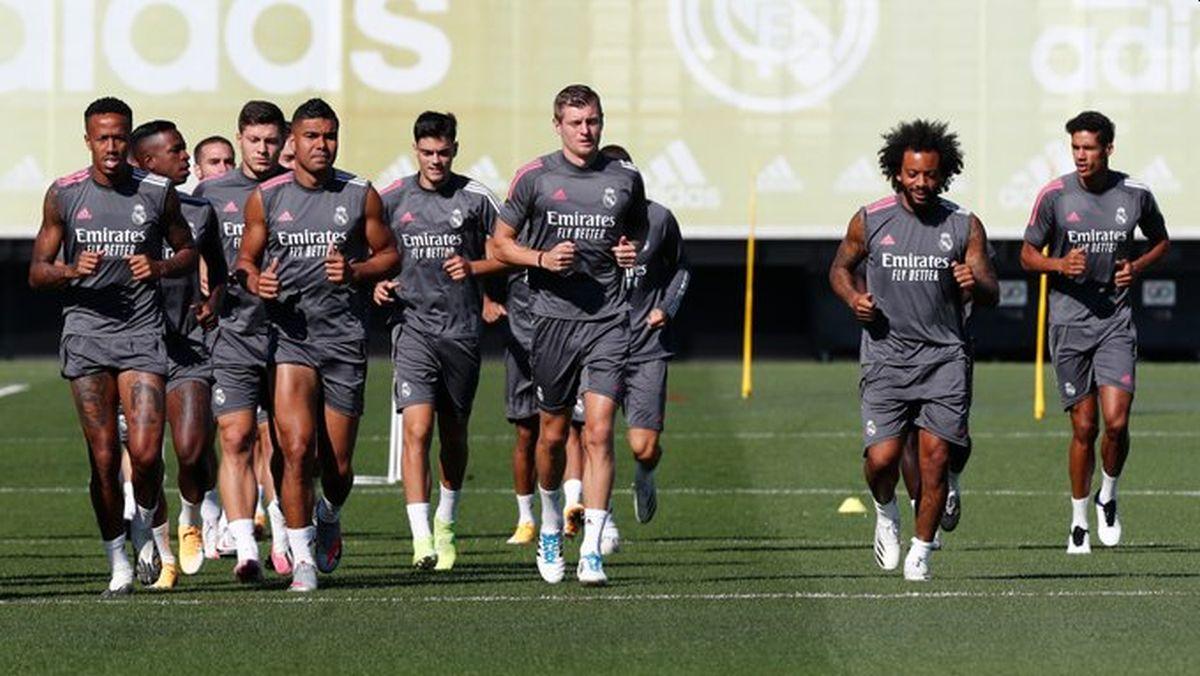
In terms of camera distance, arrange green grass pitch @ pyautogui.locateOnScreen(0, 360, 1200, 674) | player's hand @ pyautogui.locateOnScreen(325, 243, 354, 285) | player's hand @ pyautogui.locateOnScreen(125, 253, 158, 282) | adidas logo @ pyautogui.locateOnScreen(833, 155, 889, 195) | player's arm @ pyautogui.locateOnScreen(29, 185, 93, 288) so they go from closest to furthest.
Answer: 1. green grass pitch @ pyautogui.locateOnScreen(0, 360, 1200, 674)
2. player's arm @ pyautogui.locateOnScreen(29, 185, 93, 288)
3. player's hand @ pyautogui.locateOnScreen(125, 253, 158, 282)
4. player's hand @ pyautogui.locateOnScreen(325, 243, 354, 285)
5. adidas logo @ pyautogui.locateOnScreen(833, 155, 889, 195)

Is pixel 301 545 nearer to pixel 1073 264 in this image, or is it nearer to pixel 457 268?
pixel 457 268

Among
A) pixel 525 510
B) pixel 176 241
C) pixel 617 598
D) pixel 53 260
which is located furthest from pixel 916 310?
pixel 53 260

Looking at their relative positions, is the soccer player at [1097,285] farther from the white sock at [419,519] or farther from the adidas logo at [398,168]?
the adidas logo at [398,168]

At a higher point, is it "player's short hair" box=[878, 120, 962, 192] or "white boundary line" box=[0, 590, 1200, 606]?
"player's short hair" box=[878, 120, 962, 192]

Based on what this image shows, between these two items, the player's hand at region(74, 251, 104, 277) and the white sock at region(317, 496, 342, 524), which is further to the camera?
the white sock at region(317, 496, 342, 524)

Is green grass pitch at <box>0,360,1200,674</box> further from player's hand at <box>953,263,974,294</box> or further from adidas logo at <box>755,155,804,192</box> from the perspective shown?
adidas logo at <box>755,155,804,192</box>

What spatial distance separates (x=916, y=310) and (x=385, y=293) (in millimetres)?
3039

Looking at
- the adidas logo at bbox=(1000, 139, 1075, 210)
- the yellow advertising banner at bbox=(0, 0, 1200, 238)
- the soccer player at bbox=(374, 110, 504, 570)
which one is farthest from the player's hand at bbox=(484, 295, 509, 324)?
the adidas logo at bbox=(1000, 139, 1075, 210)

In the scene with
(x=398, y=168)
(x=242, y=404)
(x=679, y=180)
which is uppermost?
(x=398, y=168)

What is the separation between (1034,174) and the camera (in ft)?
124

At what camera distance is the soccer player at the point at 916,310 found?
14.9 meters

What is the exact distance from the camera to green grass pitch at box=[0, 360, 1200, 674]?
12.0 m

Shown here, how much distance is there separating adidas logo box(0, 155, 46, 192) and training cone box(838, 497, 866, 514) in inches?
780

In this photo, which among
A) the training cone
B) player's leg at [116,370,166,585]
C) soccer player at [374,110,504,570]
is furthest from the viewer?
the training cone
